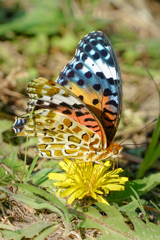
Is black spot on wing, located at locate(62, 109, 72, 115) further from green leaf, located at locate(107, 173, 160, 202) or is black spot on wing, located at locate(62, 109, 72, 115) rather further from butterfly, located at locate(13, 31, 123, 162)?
green leaf, located at locate(107, 173, 160, 202)

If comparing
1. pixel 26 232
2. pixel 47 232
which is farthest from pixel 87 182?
pixel 26 232

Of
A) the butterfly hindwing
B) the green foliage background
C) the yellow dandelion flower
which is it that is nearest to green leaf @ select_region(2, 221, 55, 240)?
the green foliage background

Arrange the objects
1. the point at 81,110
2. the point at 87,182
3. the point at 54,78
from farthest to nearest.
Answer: the point at 54,78
the point at 81,110
the point at 87,182

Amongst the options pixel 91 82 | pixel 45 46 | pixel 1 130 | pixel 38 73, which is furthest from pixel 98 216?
pixel 45 46

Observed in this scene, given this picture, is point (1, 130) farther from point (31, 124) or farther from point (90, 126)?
point (90, 126)

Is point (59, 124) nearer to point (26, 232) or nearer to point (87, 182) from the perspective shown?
point (87, 182)

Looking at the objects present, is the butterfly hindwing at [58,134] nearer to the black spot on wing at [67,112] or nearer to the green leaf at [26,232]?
the black spot on wing at [67,112]

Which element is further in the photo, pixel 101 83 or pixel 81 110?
pixel 101 83
